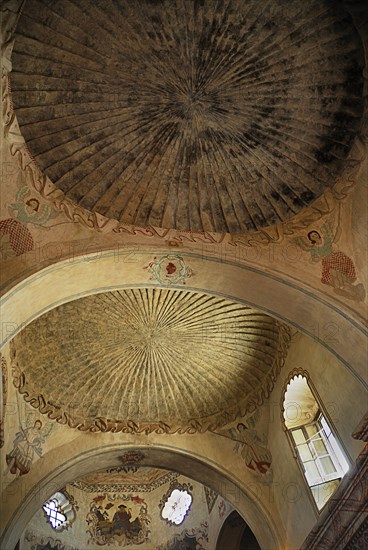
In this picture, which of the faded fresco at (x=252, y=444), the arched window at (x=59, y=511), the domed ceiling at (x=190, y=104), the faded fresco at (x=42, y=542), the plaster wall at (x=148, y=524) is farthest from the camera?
the arched window at (x=59, y=511)

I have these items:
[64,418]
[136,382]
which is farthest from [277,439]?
[64,418]

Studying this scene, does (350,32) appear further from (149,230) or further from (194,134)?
(149,230)

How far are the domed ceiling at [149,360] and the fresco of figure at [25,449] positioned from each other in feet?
1.78

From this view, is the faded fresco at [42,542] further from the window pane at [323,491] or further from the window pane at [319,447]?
the window pane at [319,447]

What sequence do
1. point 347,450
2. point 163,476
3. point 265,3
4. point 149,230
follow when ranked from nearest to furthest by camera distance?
1. point 265,3
2. point 149,230
3. point 347,450
4. point 163,476

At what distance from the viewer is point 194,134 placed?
702 centimetres

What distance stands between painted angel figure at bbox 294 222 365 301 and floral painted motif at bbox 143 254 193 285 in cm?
182

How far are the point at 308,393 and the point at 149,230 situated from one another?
495 centimetres

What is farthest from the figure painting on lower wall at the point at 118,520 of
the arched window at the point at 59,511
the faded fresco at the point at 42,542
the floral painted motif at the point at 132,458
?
the floral painted motif at the point at 132,458

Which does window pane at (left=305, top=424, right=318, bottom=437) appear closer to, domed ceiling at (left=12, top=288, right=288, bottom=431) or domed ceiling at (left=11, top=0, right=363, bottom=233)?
domed ceiling at (left=12, top=288, right=288, bottom=431)

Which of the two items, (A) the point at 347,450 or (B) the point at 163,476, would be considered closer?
(A) the point at 347,450

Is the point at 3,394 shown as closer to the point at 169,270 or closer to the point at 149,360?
the point at 149,360

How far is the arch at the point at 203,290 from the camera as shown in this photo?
7047 millimetres

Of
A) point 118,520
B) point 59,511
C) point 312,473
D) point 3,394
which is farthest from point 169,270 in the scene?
point 118,520
